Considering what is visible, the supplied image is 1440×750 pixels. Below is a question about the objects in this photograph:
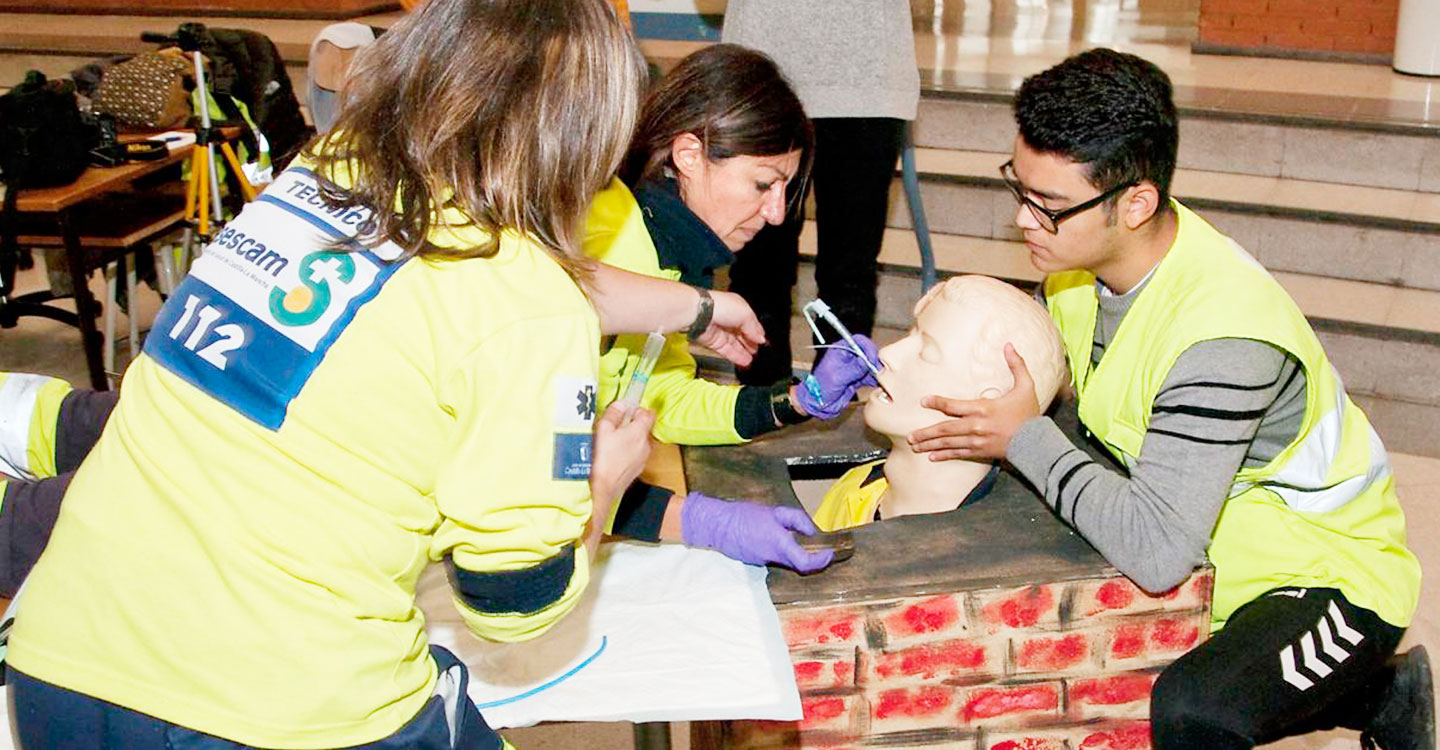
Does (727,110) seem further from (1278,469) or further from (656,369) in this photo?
(1278,469)

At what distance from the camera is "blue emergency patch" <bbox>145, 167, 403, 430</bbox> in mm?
1140

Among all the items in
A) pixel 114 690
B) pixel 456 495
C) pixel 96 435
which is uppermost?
pixel 456 495

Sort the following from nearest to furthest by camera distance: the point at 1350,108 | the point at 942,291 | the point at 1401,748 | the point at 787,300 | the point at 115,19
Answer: the point at 1401,748 < the point at 942,291 < the point at 787,300 < the point at 1350,108 < the point at 115,19

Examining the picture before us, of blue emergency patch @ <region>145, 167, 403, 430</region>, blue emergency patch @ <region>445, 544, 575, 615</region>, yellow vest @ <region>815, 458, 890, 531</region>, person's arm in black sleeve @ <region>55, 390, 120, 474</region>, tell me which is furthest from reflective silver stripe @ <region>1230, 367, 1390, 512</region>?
person's arm in black sleeve @ <region>55, 390, 120, 474</region>

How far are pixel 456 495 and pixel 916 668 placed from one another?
32.1 inches

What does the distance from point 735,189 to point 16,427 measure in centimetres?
119

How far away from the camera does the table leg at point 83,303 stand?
368cm

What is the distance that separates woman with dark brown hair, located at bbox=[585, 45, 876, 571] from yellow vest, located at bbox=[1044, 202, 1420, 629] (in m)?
0.46

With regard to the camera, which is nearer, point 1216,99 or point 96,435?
point 96,435

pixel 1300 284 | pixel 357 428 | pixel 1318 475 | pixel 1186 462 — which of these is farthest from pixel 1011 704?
pixel 1300 284

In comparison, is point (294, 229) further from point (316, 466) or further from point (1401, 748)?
point (1401, 748)

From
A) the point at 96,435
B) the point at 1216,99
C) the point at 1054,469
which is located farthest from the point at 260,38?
the point at 1054,469

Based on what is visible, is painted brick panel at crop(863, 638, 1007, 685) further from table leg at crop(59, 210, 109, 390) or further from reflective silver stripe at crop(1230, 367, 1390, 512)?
table leg at crop(59, 210, 109, 390)

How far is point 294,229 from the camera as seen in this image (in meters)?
1.20
